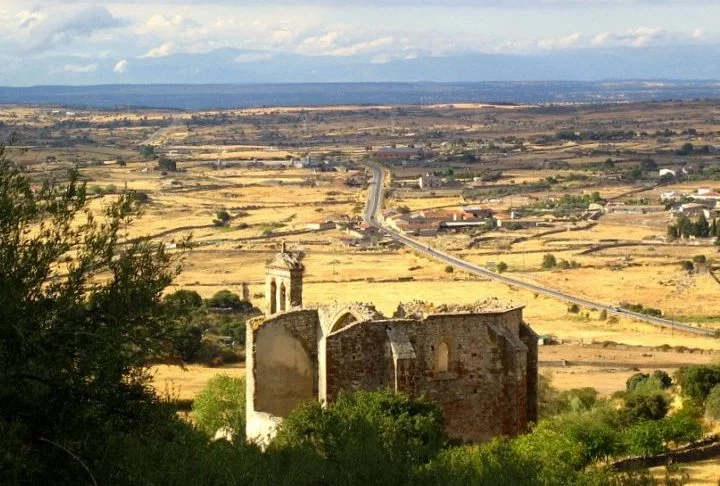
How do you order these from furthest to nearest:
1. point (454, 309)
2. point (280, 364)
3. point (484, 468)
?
point (454, 309)
point (280, 364)
point (484, 468)

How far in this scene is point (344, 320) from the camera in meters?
24.9

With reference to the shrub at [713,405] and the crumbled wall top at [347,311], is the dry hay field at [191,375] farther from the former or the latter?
the shrub at [713,405]

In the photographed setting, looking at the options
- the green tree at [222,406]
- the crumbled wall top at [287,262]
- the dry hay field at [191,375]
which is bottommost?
the dry hay field at [191,375]

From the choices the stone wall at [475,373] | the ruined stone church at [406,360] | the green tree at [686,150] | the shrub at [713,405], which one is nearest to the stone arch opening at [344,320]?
the ruined stone church at [406,360]

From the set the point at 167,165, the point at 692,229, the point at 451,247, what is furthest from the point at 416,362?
the point at 167,165

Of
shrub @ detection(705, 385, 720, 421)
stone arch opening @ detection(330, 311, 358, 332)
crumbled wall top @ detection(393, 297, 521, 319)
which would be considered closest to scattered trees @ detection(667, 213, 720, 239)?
shrub @ detection(705, 385, 720, 421)

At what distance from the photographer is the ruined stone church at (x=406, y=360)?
78.7ft

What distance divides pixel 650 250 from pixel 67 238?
7439cm

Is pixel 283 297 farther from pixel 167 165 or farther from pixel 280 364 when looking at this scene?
pixel 167 165

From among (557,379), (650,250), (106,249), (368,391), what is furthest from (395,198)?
(106,249)

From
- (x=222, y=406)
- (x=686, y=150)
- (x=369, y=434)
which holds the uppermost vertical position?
(x=369, y=434)

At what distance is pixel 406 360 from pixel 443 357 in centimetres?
114

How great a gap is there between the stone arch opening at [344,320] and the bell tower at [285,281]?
1.29 m

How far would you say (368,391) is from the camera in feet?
77.7
